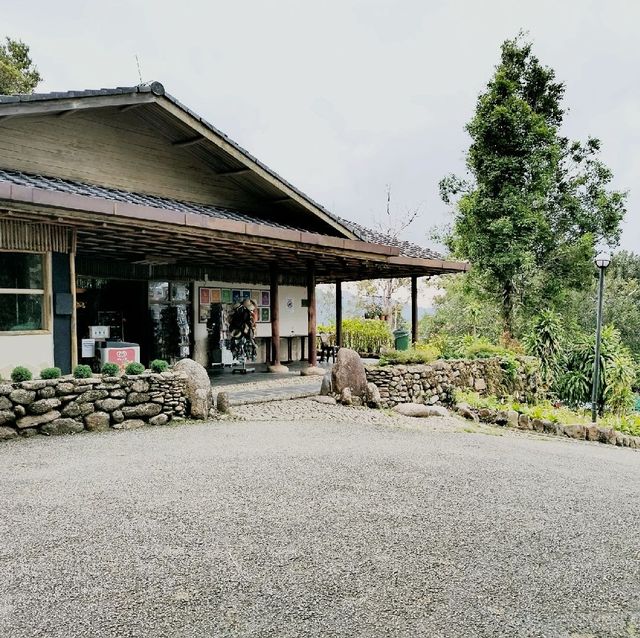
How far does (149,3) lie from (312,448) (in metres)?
15.9

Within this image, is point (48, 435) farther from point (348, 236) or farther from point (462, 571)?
point (348, 236)

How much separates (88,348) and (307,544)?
8.46 m

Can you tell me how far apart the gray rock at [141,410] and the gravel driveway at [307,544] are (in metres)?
1.22

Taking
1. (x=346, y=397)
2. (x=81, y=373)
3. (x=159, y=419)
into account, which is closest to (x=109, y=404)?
(x=81, y=373)

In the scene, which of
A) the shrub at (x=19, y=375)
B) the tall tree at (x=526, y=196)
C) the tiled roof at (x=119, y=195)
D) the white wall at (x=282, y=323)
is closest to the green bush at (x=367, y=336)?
the white wall at (x=282, y=323)

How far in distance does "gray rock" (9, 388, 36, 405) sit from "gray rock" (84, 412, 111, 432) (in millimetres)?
754

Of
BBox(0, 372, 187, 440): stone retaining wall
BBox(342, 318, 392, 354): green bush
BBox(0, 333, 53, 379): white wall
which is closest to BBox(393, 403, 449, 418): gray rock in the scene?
BBox(0, 372, 187, 440): stone retaining wall

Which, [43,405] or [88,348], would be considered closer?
[43,405]

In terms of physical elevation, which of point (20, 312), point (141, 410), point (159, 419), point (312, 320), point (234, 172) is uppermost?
point (234, 172)

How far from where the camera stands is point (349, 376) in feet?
35.0

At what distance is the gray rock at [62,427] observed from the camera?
717cm

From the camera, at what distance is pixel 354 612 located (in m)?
3.02

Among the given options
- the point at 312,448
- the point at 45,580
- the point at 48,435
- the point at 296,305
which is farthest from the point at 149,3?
the point at 45,580

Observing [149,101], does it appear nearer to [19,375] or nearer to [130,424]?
[19,375]
